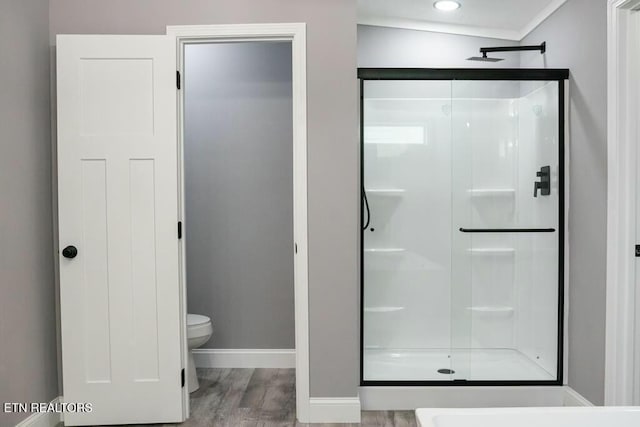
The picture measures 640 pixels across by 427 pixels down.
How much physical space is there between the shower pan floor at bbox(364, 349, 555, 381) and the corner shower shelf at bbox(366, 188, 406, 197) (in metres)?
0.95

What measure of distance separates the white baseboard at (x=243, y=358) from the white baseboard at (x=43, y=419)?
1.17 m

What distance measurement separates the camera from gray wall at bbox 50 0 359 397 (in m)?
2.98

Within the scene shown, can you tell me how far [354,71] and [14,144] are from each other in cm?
172

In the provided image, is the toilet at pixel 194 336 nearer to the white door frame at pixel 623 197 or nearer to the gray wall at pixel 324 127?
the gray wall at pixel 324 127

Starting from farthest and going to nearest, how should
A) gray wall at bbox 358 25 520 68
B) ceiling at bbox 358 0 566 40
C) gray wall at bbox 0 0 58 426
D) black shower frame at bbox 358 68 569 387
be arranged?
gray wall at bbox 358 25 520 68, ceiling at bbox 358 0 566 40, black shower frame at bbox 358 68 569 387, gray wall at bbox 0 0 58 426

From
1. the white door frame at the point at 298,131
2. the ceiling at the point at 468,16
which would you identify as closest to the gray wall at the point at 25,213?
the white door frame at the point at 298,131

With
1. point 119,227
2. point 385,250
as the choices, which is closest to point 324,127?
point 385,250

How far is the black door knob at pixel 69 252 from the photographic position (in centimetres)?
286

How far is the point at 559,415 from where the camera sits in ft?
3.80

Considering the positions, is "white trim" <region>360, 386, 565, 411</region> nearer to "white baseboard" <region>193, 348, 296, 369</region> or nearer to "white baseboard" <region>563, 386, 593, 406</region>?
"white baseboard" <region>563, 386, 593, 406</region>

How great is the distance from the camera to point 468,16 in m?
3.85

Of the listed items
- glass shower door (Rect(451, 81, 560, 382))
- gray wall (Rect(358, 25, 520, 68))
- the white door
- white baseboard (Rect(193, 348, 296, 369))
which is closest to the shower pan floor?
glass shower door (Rect(451, 81, 560, 382))

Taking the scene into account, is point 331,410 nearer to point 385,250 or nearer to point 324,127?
point 385,250

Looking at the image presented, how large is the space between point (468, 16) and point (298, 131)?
1695 millimetres
